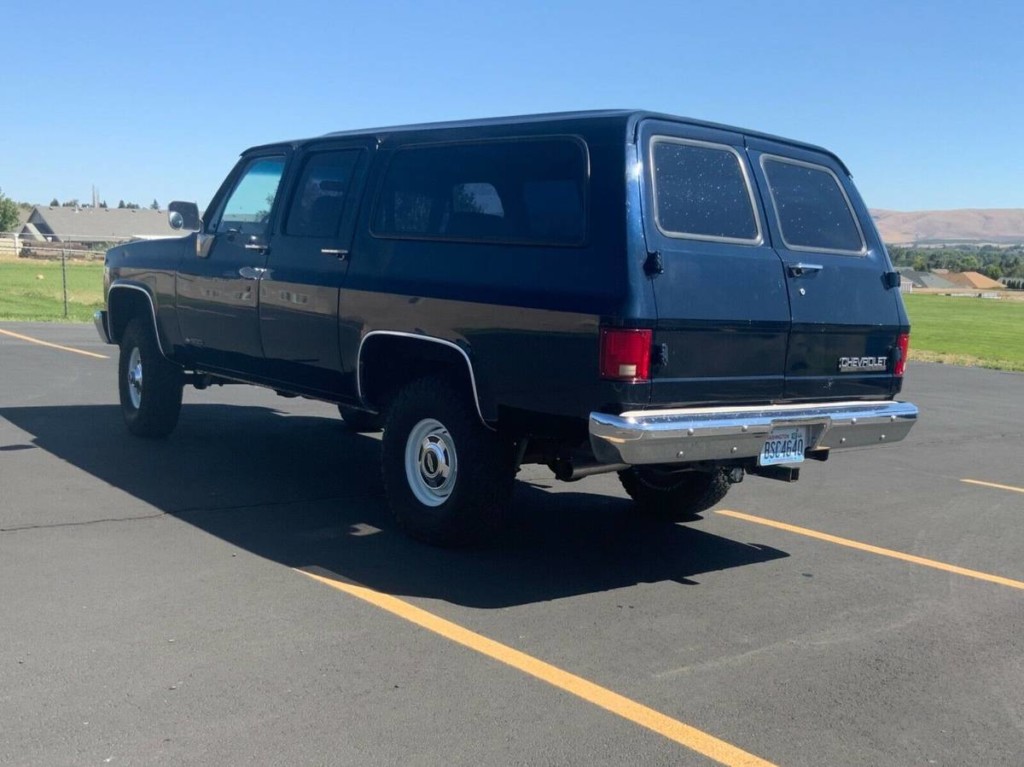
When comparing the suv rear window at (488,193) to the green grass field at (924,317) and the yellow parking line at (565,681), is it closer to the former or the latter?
the yellow parking line at (565,681)

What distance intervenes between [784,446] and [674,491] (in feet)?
4.93

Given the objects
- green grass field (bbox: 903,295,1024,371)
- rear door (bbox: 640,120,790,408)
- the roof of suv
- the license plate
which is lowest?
green grass field (bbox: 903,295,1024,371)

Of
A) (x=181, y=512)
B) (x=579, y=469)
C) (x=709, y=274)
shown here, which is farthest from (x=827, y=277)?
(x=181, y=512)

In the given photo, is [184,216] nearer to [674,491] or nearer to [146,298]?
[146,298]

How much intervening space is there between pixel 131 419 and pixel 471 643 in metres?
5.30

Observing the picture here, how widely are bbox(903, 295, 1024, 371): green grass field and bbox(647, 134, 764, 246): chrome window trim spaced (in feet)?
49.5

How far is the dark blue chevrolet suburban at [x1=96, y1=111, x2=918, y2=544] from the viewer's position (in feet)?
17.7

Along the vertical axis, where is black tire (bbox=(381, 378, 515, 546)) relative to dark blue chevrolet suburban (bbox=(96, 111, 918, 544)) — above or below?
below

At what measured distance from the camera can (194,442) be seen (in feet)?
30.4

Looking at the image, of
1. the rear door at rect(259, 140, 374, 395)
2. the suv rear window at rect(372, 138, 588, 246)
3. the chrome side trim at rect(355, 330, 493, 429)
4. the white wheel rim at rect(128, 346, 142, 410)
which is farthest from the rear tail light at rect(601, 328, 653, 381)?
the white wheel rim at rect(128, 346, 142, 410)

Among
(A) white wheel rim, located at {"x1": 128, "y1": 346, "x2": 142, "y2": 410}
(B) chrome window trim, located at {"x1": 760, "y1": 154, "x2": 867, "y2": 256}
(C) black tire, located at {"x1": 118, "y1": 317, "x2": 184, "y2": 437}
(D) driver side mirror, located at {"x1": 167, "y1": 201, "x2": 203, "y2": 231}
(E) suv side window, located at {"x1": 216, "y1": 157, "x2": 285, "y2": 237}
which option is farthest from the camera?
(A) white wheel rim, located at {"x1": 128, "y1": 346, "x2": 142, "y2": 410}

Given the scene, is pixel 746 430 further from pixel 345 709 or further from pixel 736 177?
pixel 345 709

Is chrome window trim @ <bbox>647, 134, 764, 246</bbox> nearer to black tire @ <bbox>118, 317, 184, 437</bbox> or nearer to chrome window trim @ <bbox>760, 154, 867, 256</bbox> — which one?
chrome window trim @ <bbox>760, 154, 867, 256</bbox>

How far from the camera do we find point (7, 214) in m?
93.4
